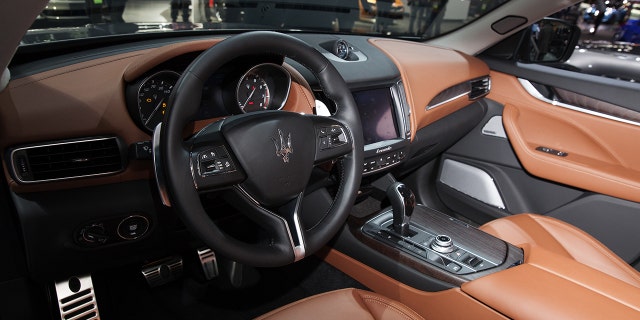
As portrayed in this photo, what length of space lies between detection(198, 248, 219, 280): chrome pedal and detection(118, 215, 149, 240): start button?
45cm

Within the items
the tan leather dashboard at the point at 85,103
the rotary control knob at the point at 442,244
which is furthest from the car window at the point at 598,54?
the tan leather dashboard at the point at 85,103

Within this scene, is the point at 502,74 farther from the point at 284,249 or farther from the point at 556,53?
the point at 284,249

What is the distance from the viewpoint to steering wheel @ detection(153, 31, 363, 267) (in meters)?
0.99

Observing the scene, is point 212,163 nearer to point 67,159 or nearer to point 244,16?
point 67,159

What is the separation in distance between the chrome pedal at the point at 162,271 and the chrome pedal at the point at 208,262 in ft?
0.30

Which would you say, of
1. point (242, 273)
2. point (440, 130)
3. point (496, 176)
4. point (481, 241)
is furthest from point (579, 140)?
point (242, 273)

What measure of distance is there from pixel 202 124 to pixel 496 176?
5.47ft

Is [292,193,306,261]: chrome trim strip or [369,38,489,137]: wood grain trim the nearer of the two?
[292,193,306,261]: chrome trim strip

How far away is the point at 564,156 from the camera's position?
230cm

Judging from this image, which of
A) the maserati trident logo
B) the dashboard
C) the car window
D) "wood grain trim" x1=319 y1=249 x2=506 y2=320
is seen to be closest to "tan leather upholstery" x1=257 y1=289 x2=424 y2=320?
"wood grain trim" x1=319 y1=249 x2=506 y2=320

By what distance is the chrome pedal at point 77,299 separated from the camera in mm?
1538

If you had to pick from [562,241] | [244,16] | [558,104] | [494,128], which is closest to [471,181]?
[494,128]

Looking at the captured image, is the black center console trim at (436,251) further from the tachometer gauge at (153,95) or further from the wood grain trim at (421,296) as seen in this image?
the tachometer gauge at (153,95)

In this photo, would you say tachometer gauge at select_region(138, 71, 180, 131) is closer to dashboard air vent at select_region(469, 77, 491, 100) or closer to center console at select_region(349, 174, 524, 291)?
center console at select_region(349, 174, 524, 291)
